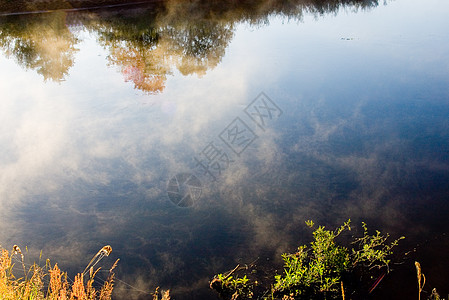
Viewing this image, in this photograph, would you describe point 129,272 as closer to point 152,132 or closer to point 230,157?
point 230,157

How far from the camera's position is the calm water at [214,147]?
3457 mm

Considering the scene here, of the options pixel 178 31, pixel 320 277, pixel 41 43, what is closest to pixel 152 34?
pixel 178 31

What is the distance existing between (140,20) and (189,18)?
63.2 inches

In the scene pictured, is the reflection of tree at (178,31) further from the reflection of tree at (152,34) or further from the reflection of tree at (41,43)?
the reflection of tree at (41,43)

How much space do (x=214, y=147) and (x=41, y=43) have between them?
720cm

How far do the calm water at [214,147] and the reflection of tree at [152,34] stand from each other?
0.07 m

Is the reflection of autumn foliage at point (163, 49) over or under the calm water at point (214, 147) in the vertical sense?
over

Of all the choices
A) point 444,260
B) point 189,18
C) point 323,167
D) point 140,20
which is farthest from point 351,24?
point 444,260

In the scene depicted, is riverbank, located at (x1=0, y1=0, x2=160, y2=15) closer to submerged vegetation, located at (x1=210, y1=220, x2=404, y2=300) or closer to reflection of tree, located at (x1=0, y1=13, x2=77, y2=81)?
reflection of tree, located at (x1=0, y1=13, x2=77, y2=81)

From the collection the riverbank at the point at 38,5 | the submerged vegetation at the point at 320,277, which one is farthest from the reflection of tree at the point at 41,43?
the submerged vegetation at the point at 320,277

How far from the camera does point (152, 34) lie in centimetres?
933

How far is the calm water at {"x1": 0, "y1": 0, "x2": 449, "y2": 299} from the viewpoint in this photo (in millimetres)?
3457

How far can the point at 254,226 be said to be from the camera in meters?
3.62

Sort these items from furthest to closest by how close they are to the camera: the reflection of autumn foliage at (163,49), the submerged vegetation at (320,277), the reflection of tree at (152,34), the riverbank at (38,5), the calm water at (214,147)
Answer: the riverbank at (38,5), the reflection of tree at (152,34), the reflection of autumn foliage at (163,49), the calm water at (214,147), the submerged vegetation at (320,277)
